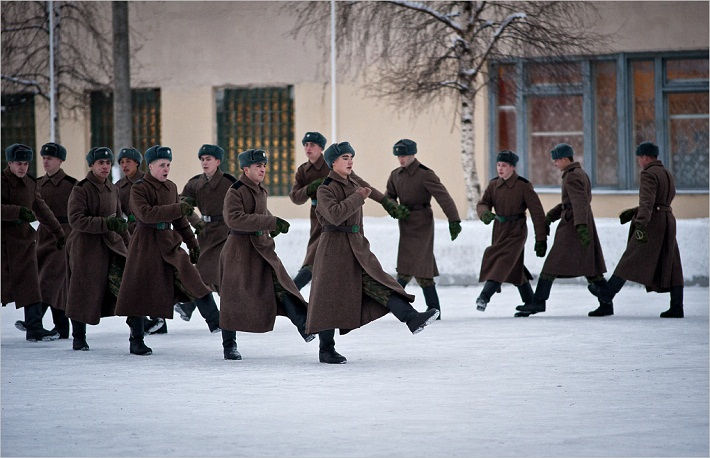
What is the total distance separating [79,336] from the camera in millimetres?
12945

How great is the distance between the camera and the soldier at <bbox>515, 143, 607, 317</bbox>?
15453mm

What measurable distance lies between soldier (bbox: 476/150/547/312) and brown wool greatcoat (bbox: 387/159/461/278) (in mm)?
506

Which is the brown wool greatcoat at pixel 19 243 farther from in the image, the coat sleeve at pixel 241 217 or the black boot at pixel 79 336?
the coat sleeve at pixel 241 217

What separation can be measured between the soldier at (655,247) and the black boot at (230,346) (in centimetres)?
477

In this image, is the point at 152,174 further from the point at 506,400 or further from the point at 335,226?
the point at 506,400

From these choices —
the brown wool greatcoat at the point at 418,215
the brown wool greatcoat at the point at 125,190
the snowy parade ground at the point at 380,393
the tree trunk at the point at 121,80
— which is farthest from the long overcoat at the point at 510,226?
the tree trunk at the point at 121,80

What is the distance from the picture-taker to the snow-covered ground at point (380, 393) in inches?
318

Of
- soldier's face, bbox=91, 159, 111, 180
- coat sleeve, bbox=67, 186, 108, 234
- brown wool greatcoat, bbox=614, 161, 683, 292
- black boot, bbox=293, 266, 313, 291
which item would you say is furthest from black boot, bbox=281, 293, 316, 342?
brown wool greatcoat, bbox=614, 161, 683, 292

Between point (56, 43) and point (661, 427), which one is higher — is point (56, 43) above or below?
above

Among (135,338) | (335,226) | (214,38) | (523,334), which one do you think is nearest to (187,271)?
(135,338)

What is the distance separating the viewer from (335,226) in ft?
Result: 38.7

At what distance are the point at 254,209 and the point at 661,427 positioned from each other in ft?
15.2

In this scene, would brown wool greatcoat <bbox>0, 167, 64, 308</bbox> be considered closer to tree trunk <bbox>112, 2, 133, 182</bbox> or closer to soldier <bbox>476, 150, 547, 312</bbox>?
soldier <bbox>476, 150, 547, 312</bbox>

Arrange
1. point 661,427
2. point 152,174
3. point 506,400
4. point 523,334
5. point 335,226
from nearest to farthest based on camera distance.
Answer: point 661,427 < point 506,400 < point 335,226 < point 152,174 < point 523,334
